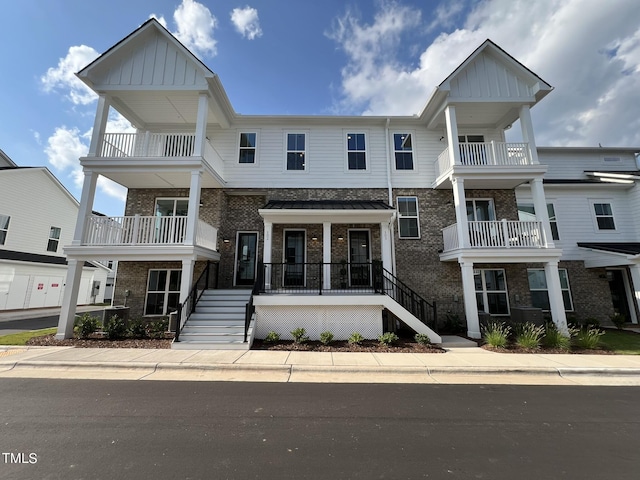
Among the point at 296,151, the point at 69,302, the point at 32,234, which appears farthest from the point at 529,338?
the point at 32,234

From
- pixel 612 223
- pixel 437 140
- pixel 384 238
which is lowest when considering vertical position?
pixel 384 238

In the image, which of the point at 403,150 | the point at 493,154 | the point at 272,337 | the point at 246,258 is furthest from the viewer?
the point at 403,150

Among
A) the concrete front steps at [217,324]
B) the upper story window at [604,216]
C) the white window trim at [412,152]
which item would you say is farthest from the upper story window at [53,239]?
the upper story window at [604,216]

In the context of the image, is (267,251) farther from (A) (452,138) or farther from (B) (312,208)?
(A) (452,138)

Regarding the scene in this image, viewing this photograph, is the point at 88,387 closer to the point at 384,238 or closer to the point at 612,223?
the point at 384,238

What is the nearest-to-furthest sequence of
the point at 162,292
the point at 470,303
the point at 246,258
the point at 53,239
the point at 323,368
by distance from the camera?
1. the point at 323,368
2. the point at 470,303
3. the point at 162,292
4. the point at 246,258
5. the point at 53,239

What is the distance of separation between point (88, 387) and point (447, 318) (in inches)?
444

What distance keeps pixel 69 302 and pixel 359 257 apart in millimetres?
10736

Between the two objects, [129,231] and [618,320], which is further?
[618,320]

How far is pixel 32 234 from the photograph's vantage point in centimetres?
1916

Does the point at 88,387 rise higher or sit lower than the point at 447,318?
lower

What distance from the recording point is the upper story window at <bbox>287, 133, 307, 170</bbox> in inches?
507

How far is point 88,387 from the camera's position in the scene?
534 cm

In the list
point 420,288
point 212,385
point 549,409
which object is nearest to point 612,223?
point 420,288
